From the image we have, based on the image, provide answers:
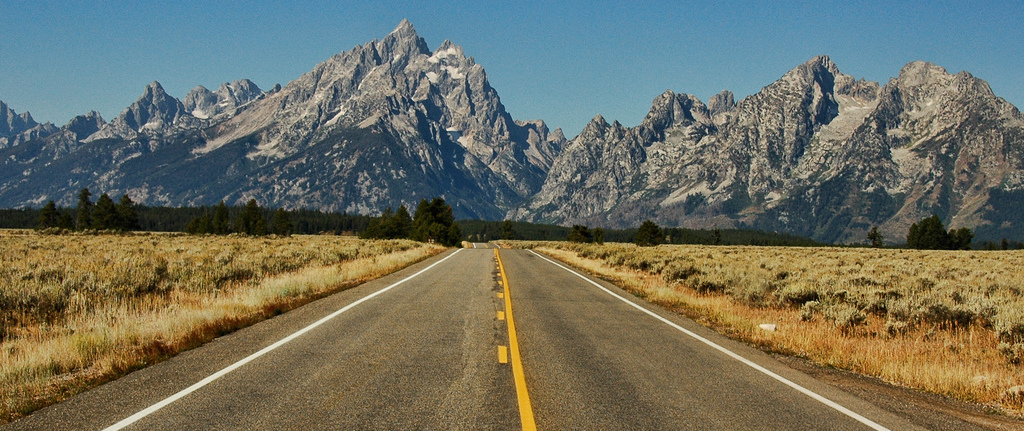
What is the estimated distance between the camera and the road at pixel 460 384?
17.8 ft

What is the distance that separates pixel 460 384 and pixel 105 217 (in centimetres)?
9940

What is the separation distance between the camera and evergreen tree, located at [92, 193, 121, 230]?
3319 inches

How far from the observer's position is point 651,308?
15.1m

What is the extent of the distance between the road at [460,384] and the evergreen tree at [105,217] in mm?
92429

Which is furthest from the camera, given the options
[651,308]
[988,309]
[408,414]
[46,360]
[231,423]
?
[651,308]

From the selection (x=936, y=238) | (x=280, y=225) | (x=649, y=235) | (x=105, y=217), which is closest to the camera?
(x=105, y=217)

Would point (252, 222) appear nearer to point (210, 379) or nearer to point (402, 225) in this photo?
point (402, 225)

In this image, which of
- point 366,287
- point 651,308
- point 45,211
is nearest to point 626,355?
point 651,308

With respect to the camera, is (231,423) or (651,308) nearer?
(231,423)

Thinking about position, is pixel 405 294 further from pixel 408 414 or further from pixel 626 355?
pixel 408 414

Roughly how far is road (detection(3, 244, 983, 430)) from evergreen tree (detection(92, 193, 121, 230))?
92.4 metres

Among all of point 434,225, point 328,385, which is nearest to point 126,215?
point 434,225

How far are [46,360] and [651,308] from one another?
12644 millimetres

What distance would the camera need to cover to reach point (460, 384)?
6641 millimetres
